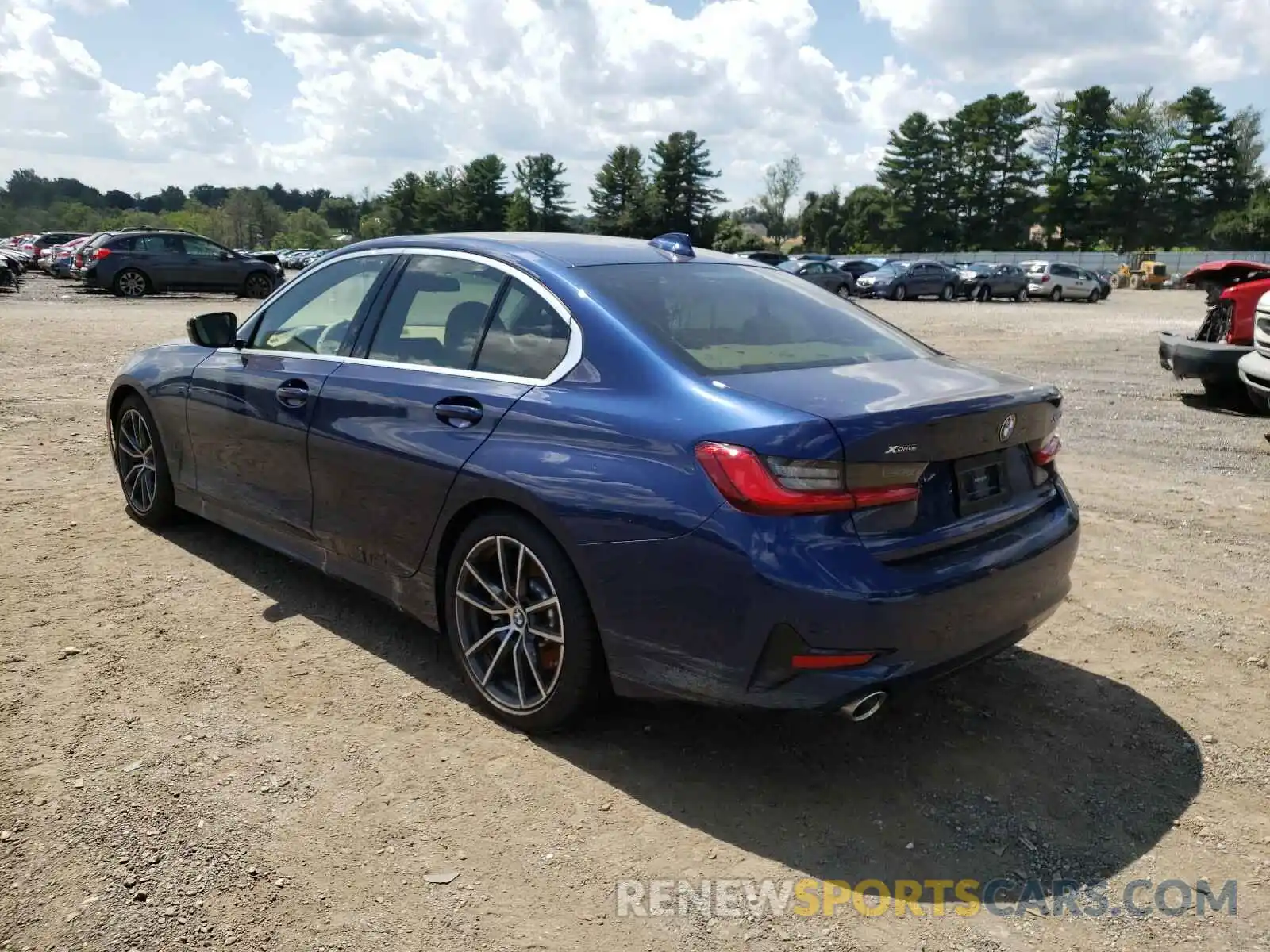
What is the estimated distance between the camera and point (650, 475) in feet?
9.74

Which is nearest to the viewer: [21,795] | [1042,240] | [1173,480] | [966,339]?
[21,795]

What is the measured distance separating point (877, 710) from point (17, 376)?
1143cm

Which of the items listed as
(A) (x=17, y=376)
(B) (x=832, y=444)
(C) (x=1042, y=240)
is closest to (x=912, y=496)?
(B) (x=832, y=444)

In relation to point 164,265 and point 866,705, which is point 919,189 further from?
point 866,705

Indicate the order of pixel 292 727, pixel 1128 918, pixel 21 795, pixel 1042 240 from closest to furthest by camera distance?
pixel 1128 918 → pixel 21 795 → pixel 292 727 → pixel 1042 240

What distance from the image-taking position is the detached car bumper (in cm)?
970

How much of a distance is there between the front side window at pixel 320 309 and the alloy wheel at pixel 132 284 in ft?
79.0

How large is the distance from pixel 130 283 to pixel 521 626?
26.3m

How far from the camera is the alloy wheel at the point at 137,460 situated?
218 inches

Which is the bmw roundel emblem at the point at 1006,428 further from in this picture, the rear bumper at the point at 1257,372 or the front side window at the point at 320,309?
the rear bumper at the point at 1257,372

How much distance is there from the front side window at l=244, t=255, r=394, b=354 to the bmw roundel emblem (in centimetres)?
252

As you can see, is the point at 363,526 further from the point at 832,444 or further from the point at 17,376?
the point at 17,376

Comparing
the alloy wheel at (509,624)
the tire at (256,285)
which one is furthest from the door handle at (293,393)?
the tire at (256,285)

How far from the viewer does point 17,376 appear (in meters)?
11.4
